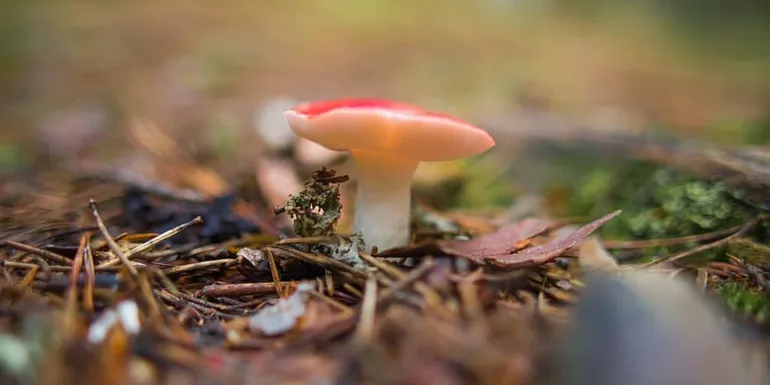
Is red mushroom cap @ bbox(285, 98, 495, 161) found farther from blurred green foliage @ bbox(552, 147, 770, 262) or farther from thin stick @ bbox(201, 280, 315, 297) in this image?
blurred green foliage @ bbox(552, 147, 770, 262)

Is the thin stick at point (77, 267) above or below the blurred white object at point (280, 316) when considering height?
above

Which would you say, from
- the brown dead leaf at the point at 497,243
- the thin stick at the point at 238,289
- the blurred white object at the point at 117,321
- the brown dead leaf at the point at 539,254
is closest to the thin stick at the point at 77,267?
the blurred white object at the point at 117,321

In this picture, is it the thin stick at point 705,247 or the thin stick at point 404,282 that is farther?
the thin stick at point 705,247

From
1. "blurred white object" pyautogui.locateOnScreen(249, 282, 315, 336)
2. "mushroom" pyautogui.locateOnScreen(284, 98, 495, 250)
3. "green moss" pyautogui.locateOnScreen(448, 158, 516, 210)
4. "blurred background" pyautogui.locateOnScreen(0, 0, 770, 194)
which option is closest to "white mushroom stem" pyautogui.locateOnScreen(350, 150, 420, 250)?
"mushroom" pyautogui.locateOnScreen(284, 98, 495, 250)

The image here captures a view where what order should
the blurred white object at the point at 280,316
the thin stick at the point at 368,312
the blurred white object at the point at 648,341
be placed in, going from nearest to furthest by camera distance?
the blurred white object at the point at 648,341 → the thin stick at the point at 368,312 → the blurred white object at the point at 280,316

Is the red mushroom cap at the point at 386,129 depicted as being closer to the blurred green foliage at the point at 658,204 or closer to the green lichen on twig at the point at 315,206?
the green lichen on twig at the point at 315,206

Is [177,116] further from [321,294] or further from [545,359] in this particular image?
[545,359]

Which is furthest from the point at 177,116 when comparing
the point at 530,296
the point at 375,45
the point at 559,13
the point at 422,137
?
the point at 559,13
